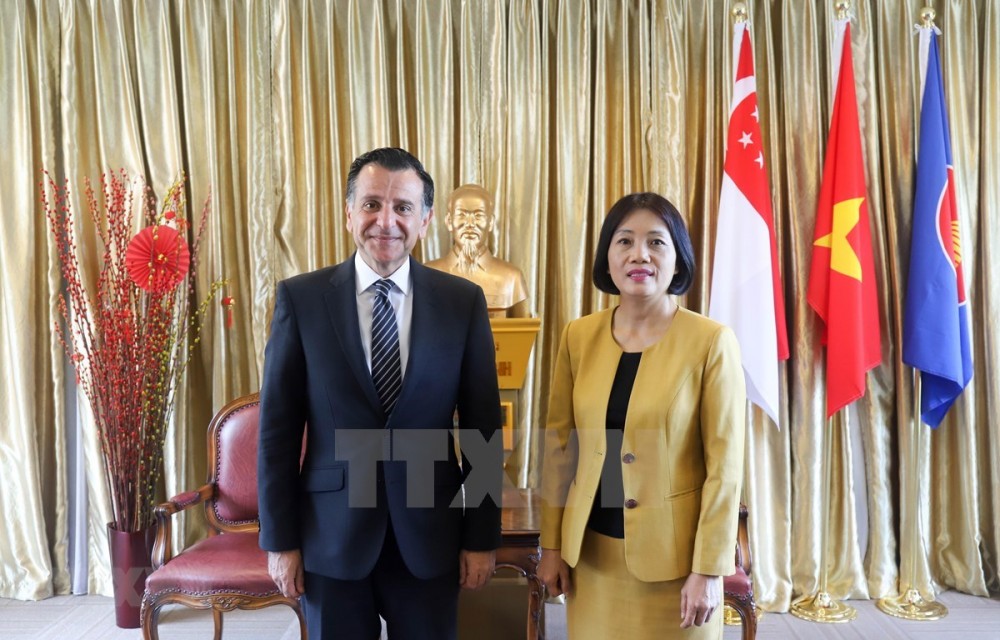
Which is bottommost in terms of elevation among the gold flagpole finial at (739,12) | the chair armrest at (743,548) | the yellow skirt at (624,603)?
the chair armrest at (743,548)

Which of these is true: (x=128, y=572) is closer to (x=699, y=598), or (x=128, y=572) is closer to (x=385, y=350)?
(x=385, y=350)

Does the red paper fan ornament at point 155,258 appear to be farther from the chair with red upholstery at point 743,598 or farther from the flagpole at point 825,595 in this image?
the flagpole at point 825,595

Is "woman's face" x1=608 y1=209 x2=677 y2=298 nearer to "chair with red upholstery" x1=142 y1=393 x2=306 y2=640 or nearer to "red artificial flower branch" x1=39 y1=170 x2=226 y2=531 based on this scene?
"chair with red upholstery" x1=142 y1=393 x2=306 y2=640

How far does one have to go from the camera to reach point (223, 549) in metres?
2.40

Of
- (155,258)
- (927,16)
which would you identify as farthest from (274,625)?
(927,16)

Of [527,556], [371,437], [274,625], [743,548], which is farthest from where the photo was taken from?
[274,625]

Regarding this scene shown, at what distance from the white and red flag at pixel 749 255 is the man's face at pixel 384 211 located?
176 cm

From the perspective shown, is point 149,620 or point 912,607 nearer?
point 149,620

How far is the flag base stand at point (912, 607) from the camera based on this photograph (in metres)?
2.82

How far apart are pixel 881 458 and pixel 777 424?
0.57m

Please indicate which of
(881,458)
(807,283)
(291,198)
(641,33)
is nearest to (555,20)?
(641,33)

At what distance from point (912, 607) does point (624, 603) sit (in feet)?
6.81

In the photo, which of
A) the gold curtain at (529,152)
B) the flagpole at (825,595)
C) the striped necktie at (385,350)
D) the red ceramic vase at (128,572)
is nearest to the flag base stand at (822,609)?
the flagpole at (825,595)

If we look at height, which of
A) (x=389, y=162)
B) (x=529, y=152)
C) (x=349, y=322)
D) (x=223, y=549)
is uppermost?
(x=529, y=152)
